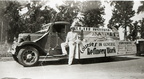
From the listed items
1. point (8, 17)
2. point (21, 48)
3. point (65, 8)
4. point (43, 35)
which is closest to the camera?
point (8, 17)

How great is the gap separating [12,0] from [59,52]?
1.78 meters

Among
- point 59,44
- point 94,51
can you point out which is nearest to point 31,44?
point 59,44

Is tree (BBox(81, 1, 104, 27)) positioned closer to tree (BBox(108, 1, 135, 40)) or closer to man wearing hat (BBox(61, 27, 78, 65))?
tree (BBox(108, 1, 135, 40))

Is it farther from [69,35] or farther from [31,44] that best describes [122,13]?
[31,44]

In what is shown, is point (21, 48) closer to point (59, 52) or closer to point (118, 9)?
point (59, 52)

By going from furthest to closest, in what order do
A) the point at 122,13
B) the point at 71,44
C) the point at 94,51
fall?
the point at 94,51 < the point at 71,44 < the point at 122,13

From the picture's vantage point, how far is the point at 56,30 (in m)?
5.46

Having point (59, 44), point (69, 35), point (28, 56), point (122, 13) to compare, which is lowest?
point (28, 56)

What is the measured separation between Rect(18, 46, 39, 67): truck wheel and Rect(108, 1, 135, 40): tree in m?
1.84

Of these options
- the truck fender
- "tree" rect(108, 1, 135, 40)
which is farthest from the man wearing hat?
"tree" rect(108, 1, 135, 40)

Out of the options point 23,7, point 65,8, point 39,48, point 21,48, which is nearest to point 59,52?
point 39,48

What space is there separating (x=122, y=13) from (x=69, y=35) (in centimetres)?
124

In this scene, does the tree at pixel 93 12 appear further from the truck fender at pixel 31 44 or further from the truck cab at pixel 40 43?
the truck fender at pixel 31 44

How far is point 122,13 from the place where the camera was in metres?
4.53
